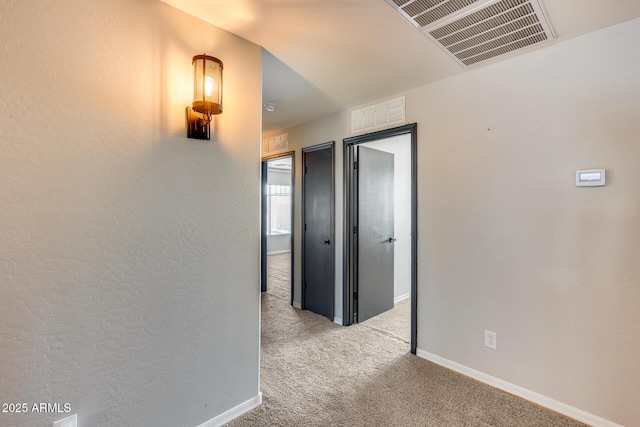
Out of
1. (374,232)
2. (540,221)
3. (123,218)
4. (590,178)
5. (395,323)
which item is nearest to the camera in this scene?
(123,218)

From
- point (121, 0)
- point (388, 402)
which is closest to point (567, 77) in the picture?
point (388, 402)

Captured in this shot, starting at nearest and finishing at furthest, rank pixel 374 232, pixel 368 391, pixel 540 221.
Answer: pixel 540 221 → pixel 368 391 → pixel 374 232

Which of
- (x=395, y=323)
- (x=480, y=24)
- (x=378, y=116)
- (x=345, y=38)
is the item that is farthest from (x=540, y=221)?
(x=395, y=323)

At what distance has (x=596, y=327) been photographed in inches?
69.2

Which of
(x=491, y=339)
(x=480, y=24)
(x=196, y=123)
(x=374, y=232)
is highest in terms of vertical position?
(x=480, y=24)

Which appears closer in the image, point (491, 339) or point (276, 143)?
point (491, 339)

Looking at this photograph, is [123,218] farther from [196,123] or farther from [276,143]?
[276,143]

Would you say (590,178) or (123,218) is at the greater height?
(590,178)

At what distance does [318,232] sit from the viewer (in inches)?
140

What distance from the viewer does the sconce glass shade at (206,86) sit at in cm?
151

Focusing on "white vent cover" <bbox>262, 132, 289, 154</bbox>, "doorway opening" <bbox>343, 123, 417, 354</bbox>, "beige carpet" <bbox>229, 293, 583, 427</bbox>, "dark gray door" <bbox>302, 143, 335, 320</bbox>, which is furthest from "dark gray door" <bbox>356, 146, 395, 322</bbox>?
"white vent cover" <bbox>262, 132, 289, 154</bbox>

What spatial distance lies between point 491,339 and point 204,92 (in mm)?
2514

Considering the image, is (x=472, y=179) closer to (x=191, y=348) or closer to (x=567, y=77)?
(x=567, y=77)

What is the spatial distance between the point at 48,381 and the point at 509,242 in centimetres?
268
